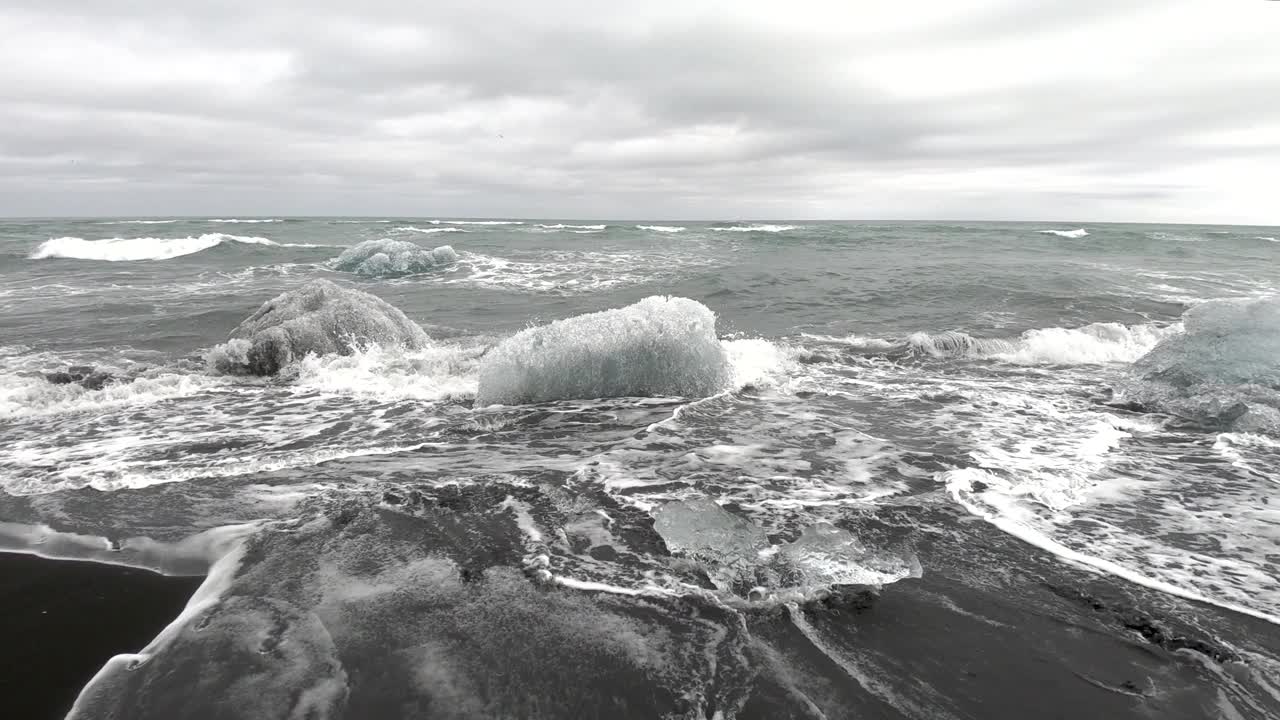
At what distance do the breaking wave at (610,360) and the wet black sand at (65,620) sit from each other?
11.0 feet

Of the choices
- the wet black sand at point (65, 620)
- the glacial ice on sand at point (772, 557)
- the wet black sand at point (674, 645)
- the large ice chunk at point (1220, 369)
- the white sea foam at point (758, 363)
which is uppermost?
the large ice chunk at point (1220, 369)

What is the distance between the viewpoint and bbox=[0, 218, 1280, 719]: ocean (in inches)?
93.4

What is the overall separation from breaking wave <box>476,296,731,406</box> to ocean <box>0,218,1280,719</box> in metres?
0.03

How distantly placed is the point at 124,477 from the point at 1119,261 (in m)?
29.1

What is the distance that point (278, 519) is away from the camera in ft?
11.8

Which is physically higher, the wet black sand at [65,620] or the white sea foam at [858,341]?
the white sea foam at [858,341]

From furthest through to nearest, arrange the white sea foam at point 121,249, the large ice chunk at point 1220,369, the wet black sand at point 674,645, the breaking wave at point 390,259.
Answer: the white sea foam at point 121,249
the breaking wave at point 390,259
the large ice chunk at point 1220,369
the wet black sand at point 674,645

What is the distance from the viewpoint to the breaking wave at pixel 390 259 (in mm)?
19297

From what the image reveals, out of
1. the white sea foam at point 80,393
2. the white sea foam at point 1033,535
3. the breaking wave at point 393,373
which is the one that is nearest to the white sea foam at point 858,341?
the white sea foam at point 1033,535

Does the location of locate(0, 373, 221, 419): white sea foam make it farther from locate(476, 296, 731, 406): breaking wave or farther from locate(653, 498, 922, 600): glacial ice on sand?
locate(653, 498, 922, 600): glacial ice on sand

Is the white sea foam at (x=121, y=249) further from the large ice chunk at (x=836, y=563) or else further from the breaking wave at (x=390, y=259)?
the large ice chunk at (x=836, y=563)

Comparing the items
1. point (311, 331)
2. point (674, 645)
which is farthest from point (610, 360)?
point (674, 645)

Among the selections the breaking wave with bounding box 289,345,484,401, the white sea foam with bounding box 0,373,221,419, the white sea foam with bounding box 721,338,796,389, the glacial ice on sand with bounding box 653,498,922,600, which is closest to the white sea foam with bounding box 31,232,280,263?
the white sea foam with bounding box 0,373,221,419

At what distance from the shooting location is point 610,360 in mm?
6480
